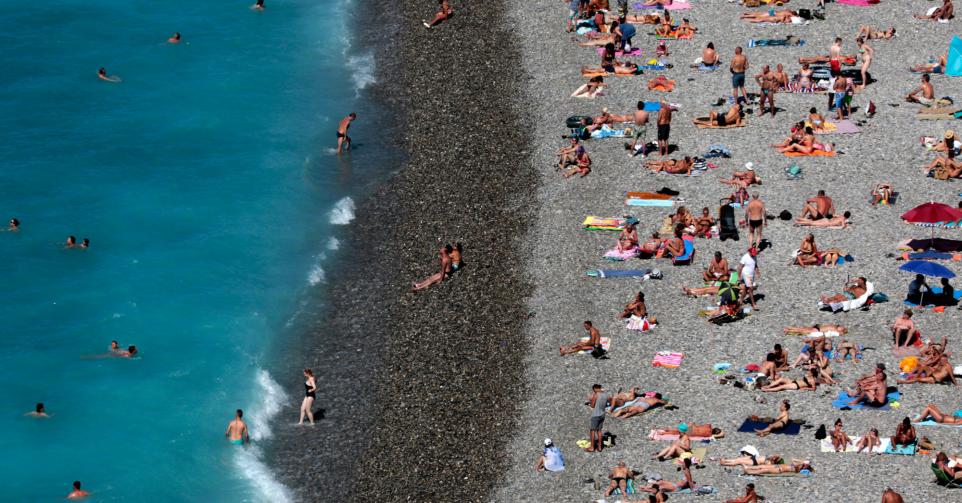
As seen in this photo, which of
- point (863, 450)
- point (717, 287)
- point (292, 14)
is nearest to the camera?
point (863, 450)

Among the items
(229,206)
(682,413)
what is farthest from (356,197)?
(682,413)

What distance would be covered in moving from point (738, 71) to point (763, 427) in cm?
1786

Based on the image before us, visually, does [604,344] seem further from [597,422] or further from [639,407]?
[597,422]

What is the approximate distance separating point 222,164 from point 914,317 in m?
26.0

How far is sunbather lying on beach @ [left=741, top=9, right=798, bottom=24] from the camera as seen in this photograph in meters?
57.2

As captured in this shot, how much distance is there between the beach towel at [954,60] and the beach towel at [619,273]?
16.0 m

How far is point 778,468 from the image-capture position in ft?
116

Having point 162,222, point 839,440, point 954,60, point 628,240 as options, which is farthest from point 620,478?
point 954,60

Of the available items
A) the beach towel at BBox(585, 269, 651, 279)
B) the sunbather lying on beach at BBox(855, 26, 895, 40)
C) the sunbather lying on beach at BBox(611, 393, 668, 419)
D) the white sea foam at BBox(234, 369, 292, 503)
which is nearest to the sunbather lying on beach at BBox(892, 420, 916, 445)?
the sunbather lying on beach at BBox(611, 393, 668, 419)

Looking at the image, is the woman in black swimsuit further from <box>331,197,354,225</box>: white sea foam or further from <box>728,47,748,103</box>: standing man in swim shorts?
<box>728,47,748,103</box>: standing man in swim shorts

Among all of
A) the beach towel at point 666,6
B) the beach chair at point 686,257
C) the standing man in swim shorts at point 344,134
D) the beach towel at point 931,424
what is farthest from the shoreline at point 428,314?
the beach towel at point 931,424

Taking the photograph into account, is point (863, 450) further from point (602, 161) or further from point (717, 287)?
point (602, 161)

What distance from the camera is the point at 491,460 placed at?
38750 millimetres

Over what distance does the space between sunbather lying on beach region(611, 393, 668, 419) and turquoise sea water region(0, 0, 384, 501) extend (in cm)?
885
